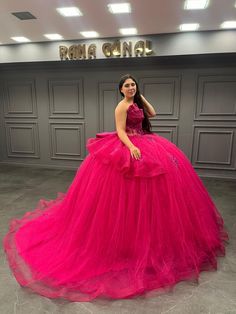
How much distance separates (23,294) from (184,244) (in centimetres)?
119

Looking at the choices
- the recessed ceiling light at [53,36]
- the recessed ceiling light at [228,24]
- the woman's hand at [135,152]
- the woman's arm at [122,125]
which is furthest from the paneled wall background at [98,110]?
the woman's hand at [135,152]

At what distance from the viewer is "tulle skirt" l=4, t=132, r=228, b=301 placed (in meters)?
1.60

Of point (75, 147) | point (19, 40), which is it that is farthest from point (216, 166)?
point (19, 40)

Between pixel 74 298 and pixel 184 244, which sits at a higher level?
pixel 184 244

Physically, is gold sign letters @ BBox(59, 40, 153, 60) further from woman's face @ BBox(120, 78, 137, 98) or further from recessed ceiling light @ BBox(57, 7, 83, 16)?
woman's face @ BBox(120, 78, 137, 98)

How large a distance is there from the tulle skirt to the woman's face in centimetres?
35

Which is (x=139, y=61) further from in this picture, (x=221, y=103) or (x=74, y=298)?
(x=74, y=298)

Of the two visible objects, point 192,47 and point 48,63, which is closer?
point 192,47

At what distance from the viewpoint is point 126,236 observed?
174cm

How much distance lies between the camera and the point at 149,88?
4.05m

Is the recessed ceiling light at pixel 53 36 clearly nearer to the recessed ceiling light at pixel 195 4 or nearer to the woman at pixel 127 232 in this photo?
the recessed ceiling light at pixel 195 4

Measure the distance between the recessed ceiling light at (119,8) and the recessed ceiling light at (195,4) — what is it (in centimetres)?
61

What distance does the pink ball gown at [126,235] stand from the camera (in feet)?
5.27

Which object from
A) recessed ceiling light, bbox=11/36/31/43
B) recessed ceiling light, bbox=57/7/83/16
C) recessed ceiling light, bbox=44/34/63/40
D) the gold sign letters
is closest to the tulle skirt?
recessed ceiling light, bbox=57/7/83/16
